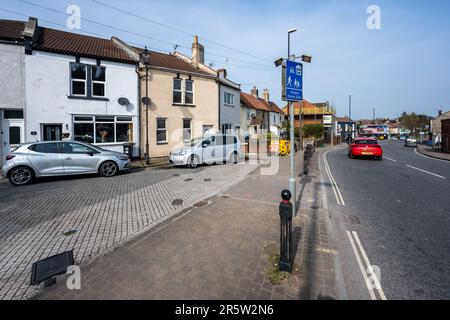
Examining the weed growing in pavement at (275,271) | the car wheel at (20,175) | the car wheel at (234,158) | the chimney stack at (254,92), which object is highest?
→ the chimney stack at (254,92)

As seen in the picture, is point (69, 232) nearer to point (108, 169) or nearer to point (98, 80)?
point (108, 169)

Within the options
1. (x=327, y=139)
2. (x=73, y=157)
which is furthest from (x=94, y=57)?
(x=327, y=139)

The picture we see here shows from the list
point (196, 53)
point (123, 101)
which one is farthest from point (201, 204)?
point (196, 53)

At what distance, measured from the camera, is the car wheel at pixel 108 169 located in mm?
10236

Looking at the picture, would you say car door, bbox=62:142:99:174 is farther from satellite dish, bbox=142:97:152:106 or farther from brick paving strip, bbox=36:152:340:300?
brick paving strip, bbox=36:152:340:300

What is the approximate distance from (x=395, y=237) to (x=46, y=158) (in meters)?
11.2

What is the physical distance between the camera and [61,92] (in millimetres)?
13031

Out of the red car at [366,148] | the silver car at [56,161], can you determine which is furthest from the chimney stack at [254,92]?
the silver car at [56,161]

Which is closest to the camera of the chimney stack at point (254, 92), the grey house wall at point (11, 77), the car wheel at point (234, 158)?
the grey house wall at point (11, 77)

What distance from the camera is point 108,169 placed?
10367 mm

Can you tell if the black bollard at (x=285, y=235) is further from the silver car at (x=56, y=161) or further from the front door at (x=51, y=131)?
the front door at (x=51, y=131)

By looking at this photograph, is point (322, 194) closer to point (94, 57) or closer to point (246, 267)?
point (246, 267)

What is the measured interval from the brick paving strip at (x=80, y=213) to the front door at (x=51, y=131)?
14.1 feet
